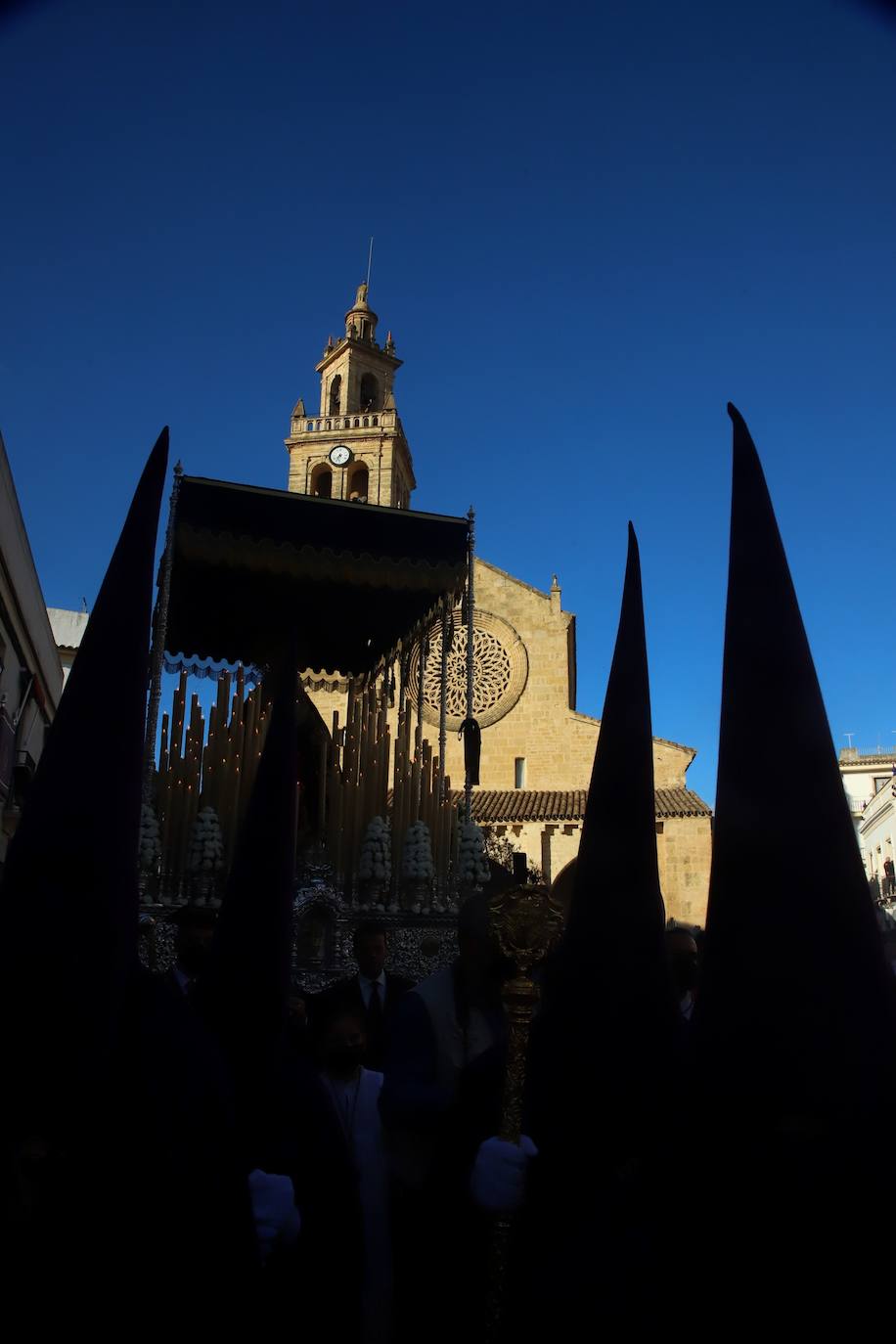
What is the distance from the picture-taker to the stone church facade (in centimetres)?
2155

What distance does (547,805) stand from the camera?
22719 millimetres

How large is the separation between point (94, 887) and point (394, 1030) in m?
1.10

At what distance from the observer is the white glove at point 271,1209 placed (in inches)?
78.5

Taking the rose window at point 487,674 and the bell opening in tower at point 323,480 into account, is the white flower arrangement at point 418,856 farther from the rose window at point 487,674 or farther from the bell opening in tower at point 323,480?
the bell opening in tower at point 323,480

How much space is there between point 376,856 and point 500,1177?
19.4 feet

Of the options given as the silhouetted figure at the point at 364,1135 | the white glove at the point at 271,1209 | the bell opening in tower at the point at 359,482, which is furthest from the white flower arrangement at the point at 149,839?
the bell opening in tower at the point at 359,482

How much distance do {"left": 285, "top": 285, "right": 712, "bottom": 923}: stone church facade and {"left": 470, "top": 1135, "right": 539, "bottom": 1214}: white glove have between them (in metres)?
15.0

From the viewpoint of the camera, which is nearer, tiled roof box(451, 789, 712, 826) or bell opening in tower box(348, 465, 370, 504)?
tiled roof box(451, 789, 712, 826)

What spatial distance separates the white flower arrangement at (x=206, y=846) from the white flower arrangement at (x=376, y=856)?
3.93 ft

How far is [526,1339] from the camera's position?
191cm

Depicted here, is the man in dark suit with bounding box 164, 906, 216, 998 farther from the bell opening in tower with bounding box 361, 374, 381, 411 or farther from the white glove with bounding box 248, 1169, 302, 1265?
the bell opening in tower with bounding box 361, 374, 381, 411

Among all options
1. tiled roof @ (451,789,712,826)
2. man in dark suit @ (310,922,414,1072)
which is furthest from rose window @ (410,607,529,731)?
man in dark suit @ (310,922,414,1072)

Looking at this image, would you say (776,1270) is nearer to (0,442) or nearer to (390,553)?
(390,553)

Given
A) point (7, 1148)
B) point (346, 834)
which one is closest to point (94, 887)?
point (7, 1148)
